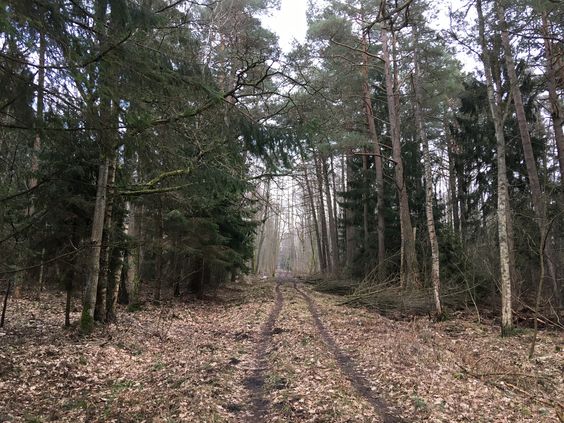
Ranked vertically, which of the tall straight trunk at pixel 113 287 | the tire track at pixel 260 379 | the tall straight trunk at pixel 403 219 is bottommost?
the tire track at pixel 260 379

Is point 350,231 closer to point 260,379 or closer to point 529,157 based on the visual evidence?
point 529,157

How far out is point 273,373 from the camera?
759 centimetres

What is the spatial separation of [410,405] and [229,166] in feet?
18.7

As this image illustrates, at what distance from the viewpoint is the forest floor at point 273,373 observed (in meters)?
5.76

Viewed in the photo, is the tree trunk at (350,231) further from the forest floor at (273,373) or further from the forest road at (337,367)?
the forest floor at (273,373)

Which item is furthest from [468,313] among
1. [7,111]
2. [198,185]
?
[7,111]

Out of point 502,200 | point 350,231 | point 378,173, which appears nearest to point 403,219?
point 378,173

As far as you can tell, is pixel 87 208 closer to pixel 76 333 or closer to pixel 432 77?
pixel 76 333

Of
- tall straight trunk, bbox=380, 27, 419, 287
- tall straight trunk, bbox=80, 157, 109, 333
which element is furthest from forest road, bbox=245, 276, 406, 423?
tall straight trunk, bbox=380, 27, 419, 287

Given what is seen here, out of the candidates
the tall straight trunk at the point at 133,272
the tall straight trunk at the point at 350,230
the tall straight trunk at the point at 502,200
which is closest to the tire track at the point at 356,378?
the tall straight trunk at the point at 502,200

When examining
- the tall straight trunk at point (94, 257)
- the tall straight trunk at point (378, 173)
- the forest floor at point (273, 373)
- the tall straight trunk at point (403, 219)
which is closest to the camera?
the forest floor at point (273, 373)

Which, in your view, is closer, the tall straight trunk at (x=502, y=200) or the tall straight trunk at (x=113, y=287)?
the tall straight trunk at (x=502, y=200)

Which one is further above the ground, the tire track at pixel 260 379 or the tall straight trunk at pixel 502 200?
the tall straight trunk at pixel 502 200

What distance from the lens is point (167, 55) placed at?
7273 millimetres
